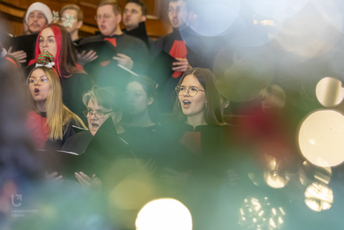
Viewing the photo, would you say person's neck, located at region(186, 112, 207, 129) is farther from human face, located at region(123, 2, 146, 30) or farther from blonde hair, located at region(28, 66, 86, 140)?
human face, located at region(123, 2, 146, 30)

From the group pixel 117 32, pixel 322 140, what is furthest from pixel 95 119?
pixel 322 140

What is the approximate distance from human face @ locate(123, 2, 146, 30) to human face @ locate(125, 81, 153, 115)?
0.50 m

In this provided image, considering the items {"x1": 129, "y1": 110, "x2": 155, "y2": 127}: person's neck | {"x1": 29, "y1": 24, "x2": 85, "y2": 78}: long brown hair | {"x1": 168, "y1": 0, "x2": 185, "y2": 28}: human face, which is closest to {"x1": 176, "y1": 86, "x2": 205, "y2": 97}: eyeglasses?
{"x1": 129, "y1": 110, "x2": 155, "y2": 127}: person's neck

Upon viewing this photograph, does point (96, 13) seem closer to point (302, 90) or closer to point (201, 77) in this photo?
point (201, 77)

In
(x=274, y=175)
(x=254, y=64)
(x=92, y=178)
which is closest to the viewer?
(x=92, y=178)

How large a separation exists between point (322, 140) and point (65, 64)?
142 centimetres

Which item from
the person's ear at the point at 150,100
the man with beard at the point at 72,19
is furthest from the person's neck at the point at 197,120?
the man with beard at the point at 72,19

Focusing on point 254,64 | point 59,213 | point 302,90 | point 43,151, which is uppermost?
point 254,64

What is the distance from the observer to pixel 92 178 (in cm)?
150

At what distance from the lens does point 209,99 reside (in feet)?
5.12

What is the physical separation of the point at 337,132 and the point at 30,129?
1.57 m

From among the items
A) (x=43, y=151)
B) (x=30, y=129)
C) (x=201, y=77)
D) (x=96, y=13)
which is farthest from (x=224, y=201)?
(x=96, y=13)

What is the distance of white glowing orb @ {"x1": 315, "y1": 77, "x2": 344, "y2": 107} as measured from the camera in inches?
66.5

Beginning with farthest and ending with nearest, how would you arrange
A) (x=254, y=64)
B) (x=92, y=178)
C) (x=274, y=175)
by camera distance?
(x=254, y=64) < (x=274, y=175) < (x=92, y=178)
